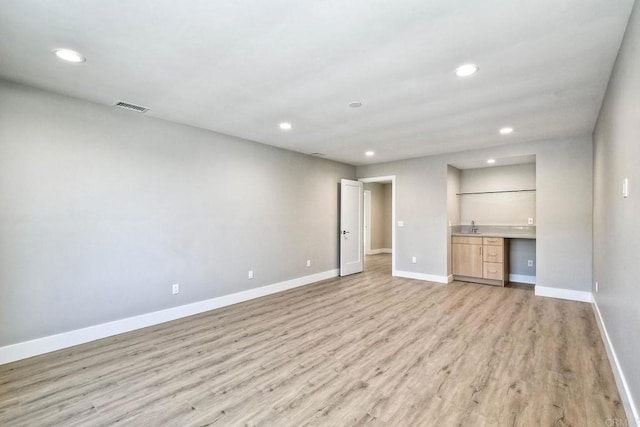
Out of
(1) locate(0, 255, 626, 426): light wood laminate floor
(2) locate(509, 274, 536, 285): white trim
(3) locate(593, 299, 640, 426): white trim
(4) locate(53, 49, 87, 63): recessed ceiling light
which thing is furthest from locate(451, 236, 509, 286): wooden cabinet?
(4) locate(53, 49, 87, 63): recessed ceiling light

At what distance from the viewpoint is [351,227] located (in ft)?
21.9

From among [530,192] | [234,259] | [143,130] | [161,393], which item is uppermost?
[143,130]

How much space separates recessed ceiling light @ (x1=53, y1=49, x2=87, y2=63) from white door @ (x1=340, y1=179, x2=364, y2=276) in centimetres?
470

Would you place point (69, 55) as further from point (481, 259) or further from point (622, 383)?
point (481, 259)

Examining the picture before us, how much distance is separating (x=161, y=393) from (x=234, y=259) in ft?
7.80

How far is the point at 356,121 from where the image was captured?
3869 millimetres

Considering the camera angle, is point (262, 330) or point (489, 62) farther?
point (262, 330)

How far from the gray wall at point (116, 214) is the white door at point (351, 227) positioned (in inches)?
66.8

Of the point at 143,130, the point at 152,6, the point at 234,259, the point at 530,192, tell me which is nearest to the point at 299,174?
the point at 234,259

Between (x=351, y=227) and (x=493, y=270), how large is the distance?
2778 mm

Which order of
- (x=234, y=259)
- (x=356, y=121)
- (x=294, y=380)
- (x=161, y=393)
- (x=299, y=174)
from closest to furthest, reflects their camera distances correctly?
1. (x=161, y=393)
2. (x=294, y=380)
3. (x=356, y=121)
4. (x=234, y=259)
5. (x=299, y=174)

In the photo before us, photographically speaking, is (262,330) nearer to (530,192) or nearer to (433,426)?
(433,426)

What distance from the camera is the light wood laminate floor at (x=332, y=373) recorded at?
203 centimetres

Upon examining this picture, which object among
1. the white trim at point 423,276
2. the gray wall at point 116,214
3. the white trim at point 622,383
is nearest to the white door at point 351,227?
the white trim at point 423,276
